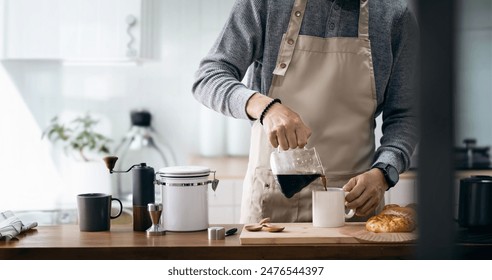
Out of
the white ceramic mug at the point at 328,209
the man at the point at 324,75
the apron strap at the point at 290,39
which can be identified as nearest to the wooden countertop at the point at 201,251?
the white ceramic mug at the point at 328,209

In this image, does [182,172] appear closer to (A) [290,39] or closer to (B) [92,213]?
(B) [92,213]

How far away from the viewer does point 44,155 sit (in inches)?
134

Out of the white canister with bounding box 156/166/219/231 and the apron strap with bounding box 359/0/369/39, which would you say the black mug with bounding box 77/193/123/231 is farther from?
the apron strap with bounding box 359/0/369/39

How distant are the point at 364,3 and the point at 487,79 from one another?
142 centimetres

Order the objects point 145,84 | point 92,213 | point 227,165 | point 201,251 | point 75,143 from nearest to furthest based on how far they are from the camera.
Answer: point 201,251
point 92,213
point 227,165
point 75,143
point 145,84

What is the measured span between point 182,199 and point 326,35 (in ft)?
1.88

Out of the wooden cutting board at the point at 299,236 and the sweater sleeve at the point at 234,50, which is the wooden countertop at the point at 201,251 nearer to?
the wooden cutting board at the point at 299,236

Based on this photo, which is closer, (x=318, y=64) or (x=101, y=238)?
(x=101, y=238)

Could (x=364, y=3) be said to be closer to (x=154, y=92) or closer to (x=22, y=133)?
(x=154, y=92)

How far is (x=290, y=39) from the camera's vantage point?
1.67m

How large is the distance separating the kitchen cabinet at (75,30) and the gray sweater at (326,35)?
4.90 ft

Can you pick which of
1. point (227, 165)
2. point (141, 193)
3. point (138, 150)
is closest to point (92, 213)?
point (141, 193)
